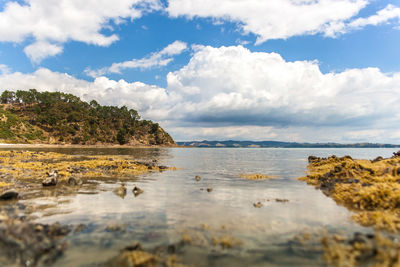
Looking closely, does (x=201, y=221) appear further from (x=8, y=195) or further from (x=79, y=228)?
(x=8, y=195)

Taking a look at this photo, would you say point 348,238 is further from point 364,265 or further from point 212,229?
point 212,229

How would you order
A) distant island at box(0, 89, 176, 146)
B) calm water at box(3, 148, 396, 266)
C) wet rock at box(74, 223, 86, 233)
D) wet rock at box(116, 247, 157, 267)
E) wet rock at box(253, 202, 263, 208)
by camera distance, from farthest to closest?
distant island at box(0, 89, 176, 146), wet rock at box(253, 202, 263, 208), wet rock at box(74, 223, 86, 233), calm water at box(3, 148, 396, 266), wet rock at box(116, 247, 157, 267)

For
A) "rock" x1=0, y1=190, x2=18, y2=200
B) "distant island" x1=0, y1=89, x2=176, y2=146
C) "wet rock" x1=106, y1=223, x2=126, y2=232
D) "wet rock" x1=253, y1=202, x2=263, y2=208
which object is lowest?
"wet rock" x1=253, y1=202, x2=263, y2=208

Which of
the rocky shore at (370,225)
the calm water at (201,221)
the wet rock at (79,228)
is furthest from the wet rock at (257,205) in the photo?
the wet rock at (79,228)

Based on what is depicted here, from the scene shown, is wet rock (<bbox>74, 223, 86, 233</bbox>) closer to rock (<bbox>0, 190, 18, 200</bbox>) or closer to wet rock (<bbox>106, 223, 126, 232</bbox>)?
wet rock (<bbox>106, 223, 126, 232</bbox>)

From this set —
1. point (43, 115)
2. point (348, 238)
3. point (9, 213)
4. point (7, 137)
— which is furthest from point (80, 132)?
point (348, 238)

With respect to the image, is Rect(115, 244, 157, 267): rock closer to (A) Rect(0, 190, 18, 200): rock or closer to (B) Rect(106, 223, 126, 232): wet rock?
(B) Rect(106, 223, 126, 232): wet rock

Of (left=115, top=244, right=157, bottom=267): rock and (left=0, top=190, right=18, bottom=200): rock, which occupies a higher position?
(left=0, top=190, right=18, bottom=200): rock

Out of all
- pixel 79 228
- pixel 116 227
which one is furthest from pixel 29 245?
pixel 116 227

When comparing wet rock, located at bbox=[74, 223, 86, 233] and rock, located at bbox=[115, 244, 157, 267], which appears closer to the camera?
rock, located at bbox=[115, 244, 157, 267]

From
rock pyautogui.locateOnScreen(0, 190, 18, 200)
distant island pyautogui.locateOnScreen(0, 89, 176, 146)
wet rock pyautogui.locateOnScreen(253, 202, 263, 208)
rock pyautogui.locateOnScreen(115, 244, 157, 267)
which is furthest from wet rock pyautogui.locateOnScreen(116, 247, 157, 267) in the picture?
distant island pyautogui.locateOnScreen(0, 89, 176, 146)

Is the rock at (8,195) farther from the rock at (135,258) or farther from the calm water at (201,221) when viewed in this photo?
the rock at (135,258)

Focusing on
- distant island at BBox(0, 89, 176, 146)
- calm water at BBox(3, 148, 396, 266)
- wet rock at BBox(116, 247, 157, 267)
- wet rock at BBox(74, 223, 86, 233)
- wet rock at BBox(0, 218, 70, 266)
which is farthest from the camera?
distant island at BBox(0, 89, 176, 146)

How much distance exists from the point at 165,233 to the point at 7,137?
160 metres
